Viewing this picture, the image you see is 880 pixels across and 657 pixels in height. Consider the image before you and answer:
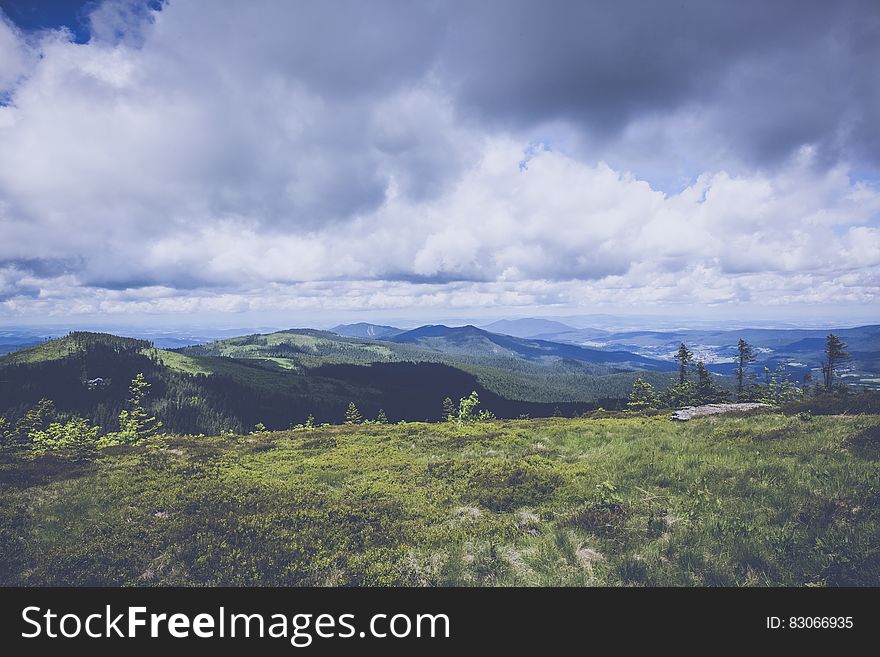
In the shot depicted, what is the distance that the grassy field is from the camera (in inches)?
320

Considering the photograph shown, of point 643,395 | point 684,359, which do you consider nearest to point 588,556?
point 643,395

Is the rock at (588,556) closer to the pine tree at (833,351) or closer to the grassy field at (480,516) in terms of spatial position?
the grassy field at (480,516)

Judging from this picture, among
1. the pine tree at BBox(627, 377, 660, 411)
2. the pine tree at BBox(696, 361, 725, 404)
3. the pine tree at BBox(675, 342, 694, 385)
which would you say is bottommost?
the pine tree at BBox(627, 377, 660, 411)

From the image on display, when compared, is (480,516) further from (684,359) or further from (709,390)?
(684,359)

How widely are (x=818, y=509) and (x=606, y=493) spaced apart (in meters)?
5.00

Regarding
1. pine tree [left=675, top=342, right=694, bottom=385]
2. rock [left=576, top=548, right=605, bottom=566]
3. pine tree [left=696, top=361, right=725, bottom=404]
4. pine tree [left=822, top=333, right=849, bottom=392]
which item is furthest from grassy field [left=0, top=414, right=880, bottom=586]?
pine tree [left=822, top=333, right=849, bottom=392]

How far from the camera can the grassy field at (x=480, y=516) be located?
8.13 metres

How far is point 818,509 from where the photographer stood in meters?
9.21

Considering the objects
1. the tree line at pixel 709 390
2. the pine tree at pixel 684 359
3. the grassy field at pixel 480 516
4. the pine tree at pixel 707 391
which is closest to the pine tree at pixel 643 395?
the tree line at pixel 709 390

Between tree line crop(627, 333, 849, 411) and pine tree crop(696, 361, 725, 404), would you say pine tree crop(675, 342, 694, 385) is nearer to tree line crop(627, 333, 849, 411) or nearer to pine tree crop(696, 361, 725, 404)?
tree line crop(627, 333, 849, 411)

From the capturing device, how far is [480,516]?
11.1 metres
